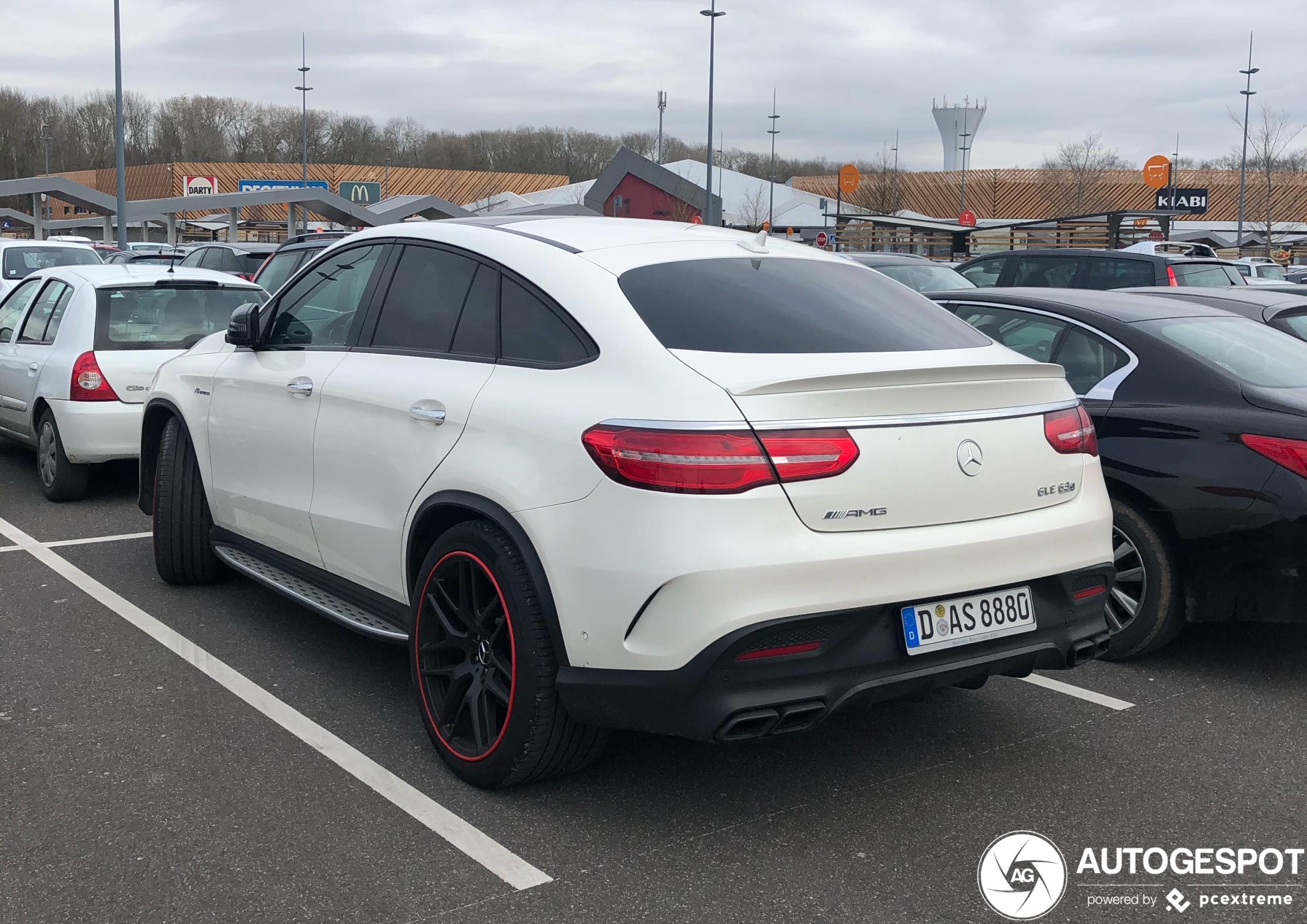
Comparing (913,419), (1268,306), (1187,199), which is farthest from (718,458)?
(1187,199)

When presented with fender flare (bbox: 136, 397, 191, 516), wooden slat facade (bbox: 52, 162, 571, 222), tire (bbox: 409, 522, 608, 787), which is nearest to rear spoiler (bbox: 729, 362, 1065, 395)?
tire (bbox: 409, 522, 608, 787)

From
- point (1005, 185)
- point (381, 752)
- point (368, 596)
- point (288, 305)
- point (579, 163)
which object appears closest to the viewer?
point (381, 752)

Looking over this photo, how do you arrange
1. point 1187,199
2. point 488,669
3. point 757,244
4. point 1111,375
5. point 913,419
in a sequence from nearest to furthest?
point 913,419 → point 488,669 → point 757,244 → point 1111,375 → point 1187,199

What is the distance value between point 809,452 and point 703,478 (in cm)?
29

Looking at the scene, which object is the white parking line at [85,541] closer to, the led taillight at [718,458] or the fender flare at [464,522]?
the fender flare at [464,522]

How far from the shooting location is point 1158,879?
3250mm

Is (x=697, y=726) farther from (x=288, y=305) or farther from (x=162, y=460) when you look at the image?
(x=162, y=460)

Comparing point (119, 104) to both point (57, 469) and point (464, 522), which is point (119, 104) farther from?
point (464, 522)

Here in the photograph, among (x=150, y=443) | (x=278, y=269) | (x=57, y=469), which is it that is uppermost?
(x=278, y=269)

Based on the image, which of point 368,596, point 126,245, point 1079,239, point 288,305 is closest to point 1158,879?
point 368,596

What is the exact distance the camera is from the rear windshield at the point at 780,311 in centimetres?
355

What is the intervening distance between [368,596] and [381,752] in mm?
573

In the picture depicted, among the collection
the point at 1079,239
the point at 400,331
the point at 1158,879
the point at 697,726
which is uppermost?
the point at 1079,239

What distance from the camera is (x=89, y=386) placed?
791 centimetres
